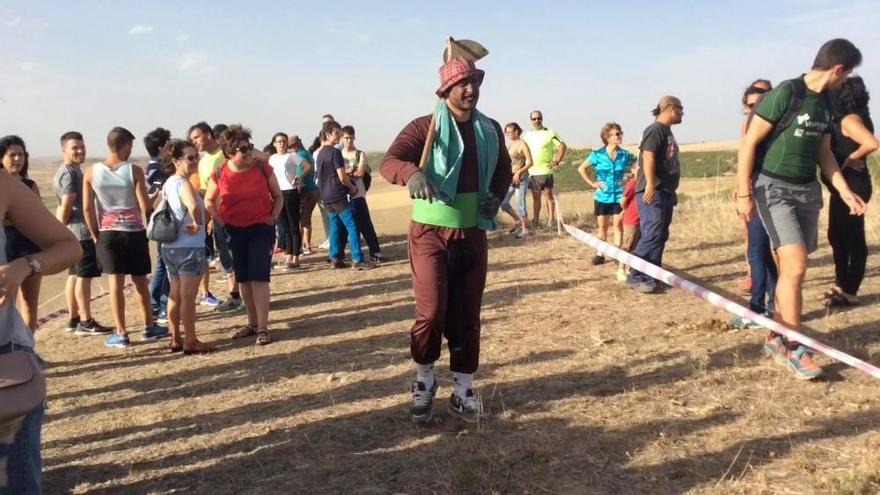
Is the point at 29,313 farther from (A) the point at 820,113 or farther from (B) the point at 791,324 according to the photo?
(A) the point at 820,113

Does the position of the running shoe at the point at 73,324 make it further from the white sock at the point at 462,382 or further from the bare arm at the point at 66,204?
the white sock at the point at 462,382

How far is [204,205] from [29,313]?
2.21m

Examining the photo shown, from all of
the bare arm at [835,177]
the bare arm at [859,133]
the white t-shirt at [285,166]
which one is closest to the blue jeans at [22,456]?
the bare arm at [835,177]

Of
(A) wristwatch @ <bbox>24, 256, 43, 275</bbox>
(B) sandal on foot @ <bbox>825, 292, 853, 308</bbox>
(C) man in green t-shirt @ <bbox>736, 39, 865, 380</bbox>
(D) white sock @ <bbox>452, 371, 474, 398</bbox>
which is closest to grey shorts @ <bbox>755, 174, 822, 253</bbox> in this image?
(C) man in green t-shirt @ <bbox>736, 39, 865, 380</bbox>

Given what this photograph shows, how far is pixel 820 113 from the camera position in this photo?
431 centimetres

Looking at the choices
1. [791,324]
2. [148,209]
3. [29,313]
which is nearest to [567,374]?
[791,324]

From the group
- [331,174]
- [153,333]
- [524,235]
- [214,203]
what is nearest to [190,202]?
[214,203]

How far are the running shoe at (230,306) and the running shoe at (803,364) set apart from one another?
220 inches

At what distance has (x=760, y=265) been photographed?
17.4ft

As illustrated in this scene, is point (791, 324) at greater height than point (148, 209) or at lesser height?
lesser

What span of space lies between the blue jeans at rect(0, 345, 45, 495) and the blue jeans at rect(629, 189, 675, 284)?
223 inches

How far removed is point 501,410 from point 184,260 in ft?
10.0

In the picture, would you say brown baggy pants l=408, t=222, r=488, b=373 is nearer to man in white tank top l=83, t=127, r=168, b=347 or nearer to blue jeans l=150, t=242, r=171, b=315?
man in white tank top l=83, t=127, r=168, b=347

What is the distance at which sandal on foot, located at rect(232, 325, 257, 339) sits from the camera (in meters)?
6.38
